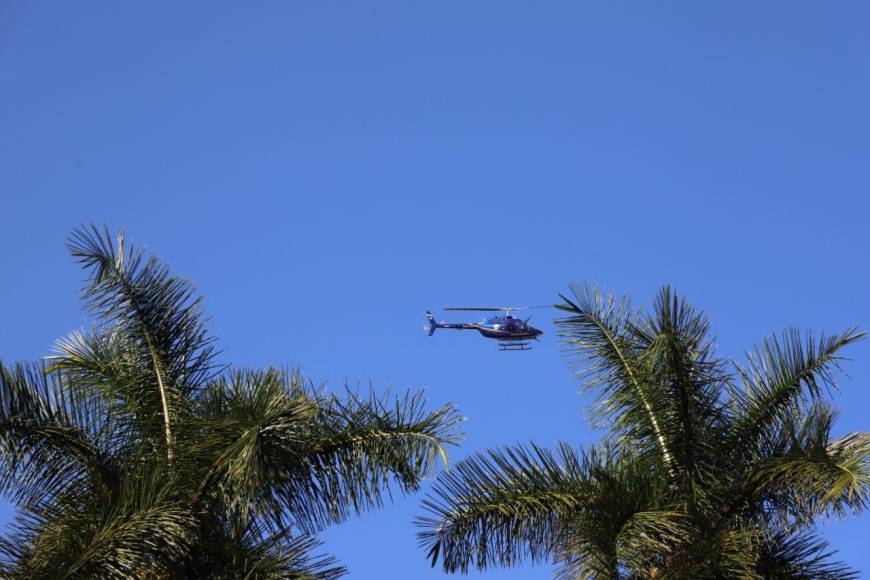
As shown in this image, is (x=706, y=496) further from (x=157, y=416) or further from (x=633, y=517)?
(x=157, y=416)

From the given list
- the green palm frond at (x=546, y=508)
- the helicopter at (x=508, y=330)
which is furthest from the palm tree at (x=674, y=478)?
the helicopter at (x=508, y=330)

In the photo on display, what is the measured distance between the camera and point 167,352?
15.2 meters

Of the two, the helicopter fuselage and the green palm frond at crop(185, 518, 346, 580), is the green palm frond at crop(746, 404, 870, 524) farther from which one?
the helicopter fuselage

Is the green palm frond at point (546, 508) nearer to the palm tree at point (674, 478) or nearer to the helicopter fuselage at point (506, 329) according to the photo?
the palm tree at point (674, 478)

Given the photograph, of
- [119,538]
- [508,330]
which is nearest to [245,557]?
[119,538]

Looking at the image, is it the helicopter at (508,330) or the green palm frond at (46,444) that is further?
the helicopter at (508,330)

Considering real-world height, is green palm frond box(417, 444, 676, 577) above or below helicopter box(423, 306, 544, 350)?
below

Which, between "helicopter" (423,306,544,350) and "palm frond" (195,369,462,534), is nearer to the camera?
"palm frond" (195,369,462,534)

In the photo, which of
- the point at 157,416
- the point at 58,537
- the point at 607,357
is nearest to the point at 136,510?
the point at 58,537

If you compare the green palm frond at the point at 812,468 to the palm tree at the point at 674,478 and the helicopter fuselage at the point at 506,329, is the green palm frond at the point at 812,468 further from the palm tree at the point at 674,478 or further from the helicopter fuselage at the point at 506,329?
the helicopter fuselage at the point at 506,329

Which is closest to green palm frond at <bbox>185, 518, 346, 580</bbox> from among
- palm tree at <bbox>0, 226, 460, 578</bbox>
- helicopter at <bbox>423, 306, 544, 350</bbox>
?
palm tree at <bbox>0, 226, 460, 578</bbox>

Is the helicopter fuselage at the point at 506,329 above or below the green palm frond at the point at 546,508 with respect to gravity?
above

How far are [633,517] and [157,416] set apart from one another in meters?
4.82

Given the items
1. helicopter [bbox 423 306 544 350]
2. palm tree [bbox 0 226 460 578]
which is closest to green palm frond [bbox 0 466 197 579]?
palm tree [bbox 0 226 460 578]
